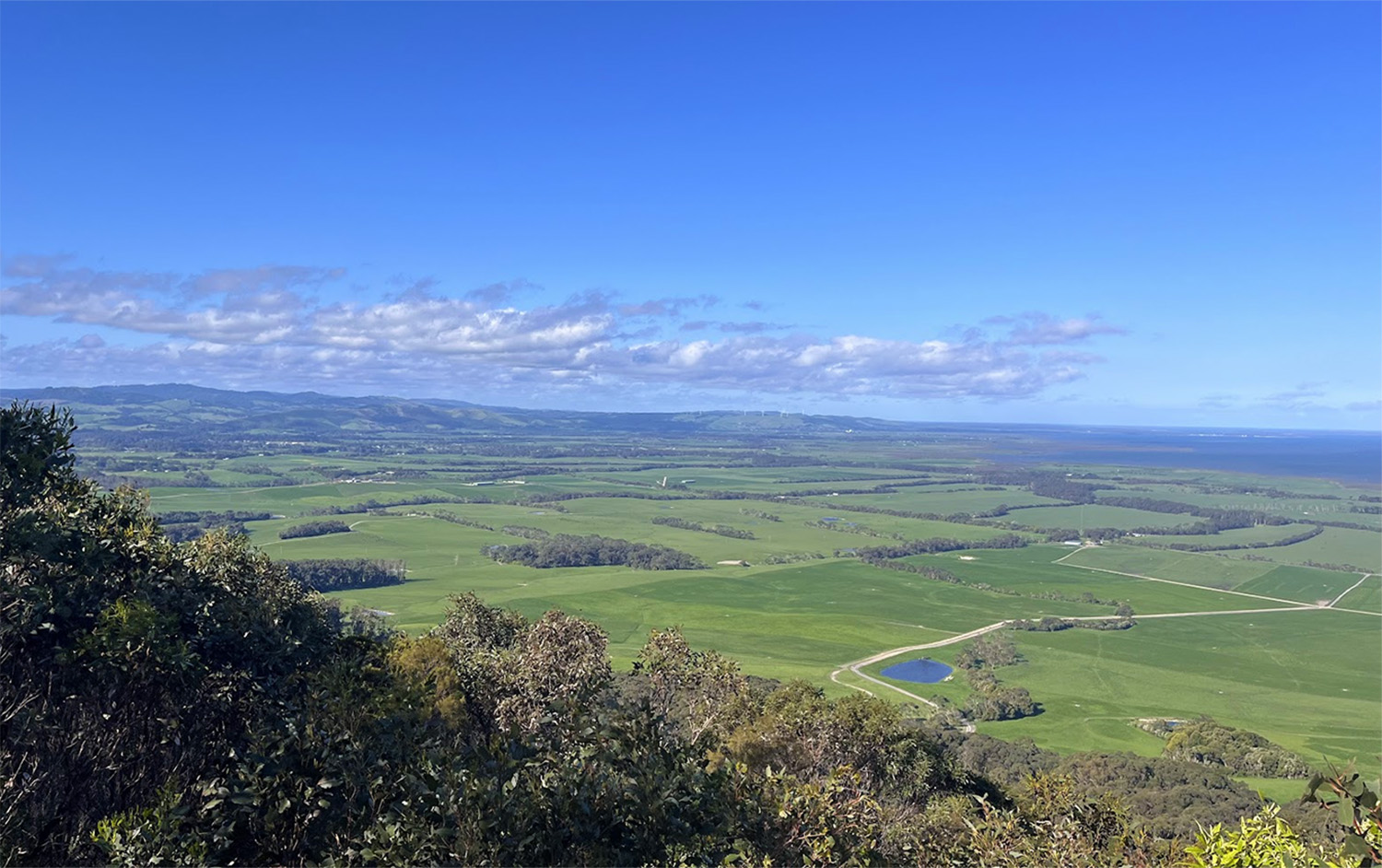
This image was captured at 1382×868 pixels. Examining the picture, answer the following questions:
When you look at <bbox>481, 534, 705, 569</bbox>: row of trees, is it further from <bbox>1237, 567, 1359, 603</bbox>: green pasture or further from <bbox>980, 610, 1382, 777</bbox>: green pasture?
<bbox>1237, 567, 1359, 603</bbox>: green pasture

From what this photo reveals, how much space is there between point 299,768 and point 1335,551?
159650 millimetres

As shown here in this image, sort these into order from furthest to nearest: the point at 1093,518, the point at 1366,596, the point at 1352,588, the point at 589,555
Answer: the point at 1093,518 → the point at 589,555 → the point at 1352,588 → the point at 1366,596

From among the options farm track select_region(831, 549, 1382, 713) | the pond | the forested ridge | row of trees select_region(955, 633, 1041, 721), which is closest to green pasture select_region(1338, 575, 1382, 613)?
farm track select_region(831, 549, 1382, 713)

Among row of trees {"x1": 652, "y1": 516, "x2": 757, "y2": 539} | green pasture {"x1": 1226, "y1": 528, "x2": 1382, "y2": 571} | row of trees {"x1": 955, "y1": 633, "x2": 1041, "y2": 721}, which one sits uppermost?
green pasture {"x1": 1226, "y1": 528, "x2": 1382, "y2": 571}

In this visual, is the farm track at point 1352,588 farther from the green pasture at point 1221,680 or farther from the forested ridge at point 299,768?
the forested ridge at point 299,768

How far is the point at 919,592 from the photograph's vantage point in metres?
95.8

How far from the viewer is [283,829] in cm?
813

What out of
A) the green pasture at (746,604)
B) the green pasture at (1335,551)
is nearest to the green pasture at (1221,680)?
the green pasture at (746,604)

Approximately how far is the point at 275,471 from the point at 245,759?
193030 mm

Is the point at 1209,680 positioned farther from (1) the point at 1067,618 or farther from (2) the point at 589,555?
(2) the point at 589,555

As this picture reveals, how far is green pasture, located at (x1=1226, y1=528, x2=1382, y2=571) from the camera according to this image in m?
119

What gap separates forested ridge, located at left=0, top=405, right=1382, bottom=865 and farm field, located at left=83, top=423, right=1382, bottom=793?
130 feet

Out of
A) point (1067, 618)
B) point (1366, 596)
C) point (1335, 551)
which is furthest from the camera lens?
point (1335, 551)

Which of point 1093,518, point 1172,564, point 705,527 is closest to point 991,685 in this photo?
point 1172,564
